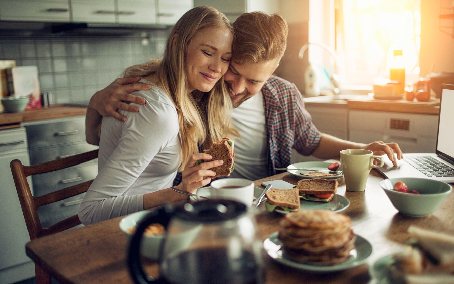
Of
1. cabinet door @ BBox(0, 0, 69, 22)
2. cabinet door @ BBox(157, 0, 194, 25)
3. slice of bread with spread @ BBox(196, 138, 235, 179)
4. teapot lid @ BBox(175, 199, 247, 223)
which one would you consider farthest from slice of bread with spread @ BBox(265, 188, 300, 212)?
cabinet door @ BBox(157, 0, 194, 25)

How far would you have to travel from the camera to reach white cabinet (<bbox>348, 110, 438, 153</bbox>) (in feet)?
7.59

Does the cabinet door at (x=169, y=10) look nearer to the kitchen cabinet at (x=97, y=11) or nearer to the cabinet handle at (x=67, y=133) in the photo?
the kitchen cabinet at (x=97, y=11)

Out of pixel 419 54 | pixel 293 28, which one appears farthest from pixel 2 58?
pixel 419 54

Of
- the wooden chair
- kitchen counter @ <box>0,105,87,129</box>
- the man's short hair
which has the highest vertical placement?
the man's short hair

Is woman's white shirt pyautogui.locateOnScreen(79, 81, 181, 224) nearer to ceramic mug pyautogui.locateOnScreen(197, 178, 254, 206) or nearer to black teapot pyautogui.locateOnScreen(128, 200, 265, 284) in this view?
ceramic mug pyautogui.locateOnScreen(197, 178, 254, 206)

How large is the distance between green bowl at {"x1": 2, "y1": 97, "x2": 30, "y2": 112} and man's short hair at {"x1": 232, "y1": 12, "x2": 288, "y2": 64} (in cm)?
181

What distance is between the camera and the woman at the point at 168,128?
3.38 feet

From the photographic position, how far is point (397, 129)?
2490 millimetres

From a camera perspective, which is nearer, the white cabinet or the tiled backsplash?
the white cabinet

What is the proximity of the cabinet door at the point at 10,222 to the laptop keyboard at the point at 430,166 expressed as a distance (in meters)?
2.11

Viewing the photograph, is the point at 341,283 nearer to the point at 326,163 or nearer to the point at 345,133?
the point at 326,163

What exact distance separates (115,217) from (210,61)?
1.93 feet

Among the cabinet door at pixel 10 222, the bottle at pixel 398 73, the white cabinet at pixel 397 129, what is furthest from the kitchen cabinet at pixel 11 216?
the bottle at pixel 398 73

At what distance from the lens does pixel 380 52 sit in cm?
333
